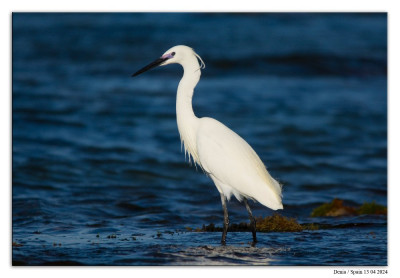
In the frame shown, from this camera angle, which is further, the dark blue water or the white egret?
the dark blue water

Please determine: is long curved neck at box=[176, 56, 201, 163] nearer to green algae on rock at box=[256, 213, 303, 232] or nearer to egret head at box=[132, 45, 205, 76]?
egret head at box=[132, 45, 205, 76]

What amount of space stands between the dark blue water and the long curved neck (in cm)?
87

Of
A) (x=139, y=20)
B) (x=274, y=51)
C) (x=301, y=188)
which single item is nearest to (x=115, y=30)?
A: (x=139, y=20)

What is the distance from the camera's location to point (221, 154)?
15.9 feet

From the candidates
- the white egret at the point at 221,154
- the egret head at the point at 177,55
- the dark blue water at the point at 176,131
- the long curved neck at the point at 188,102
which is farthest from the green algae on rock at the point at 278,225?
the egret head at the point at 177,55

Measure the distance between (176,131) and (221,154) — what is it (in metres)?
5.20

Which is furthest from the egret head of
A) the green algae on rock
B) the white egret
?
the green algae on rock

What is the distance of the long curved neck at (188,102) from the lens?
191 inches

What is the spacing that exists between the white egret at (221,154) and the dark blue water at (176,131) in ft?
1.39

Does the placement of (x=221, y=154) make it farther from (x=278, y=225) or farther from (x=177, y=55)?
(x=278, y=225)

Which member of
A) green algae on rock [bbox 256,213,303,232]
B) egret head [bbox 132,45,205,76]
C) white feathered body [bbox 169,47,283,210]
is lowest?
green algae on rock [bbox 256,213,303,232]

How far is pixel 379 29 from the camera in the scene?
16.1 metres

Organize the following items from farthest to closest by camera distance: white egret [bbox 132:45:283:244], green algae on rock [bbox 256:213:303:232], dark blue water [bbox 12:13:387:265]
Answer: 1. green algae on rock [bbox 256:213:303:232]
2. dark blue water [bbox 12:13:387:265]
3. white egret [bbox 132:45:283:244]

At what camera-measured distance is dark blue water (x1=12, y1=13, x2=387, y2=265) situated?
4.91m
